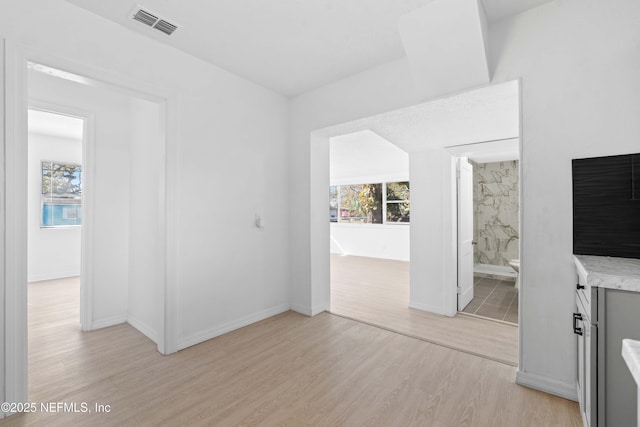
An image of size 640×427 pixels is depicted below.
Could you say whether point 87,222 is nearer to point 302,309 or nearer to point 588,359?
point 302,309

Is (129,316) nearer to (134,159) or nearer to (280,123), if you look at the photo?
(134,159)

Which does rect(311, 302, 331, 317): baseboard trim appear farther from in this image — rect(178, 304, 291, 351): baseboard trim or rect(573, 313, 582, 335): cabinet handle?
rect(573, 313, 582, 335): cabinet handle

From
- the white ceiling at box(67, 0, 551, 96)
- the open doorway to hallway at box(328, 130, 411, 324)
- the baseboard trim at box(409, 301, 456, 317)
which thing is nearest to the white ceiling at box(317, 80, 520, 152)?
the white ceiling at box(67, 0, 551, 96)

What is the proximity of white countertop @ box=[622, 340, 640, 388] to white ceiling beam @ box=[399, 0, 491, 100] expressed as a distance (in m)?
2.08

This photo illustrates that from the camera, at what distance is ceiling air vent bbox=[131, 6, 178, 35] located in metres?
2.14

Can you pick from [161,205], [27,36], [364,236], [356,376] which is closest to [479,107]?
[356,376]

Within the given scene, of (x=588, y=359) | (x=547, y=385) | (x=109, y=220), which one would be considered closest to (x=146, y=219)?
(x=109, y=220)

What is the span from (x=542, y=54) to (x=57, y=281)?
7.31m

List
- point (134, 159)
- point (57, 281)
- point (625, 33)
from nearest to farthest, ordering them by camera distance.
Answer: point (625, 33) < point (134, 159) < point (57, 281)

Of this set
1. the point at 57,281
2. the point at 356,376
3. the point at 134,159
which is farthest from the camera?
the point at 57,281

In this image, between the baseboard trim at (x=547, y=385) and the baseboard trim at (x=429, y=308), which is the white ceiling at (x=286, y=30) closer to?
the baseboard trim at (x=547, y=385)

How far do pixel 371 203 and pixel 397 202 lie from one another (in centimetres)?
78

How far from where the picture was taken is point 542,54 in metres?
2.02

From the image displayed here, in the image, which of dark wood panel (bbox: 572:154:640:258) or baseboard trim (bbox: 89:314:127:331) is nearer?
dark wood panel (bbox: 572:154:640:258)
